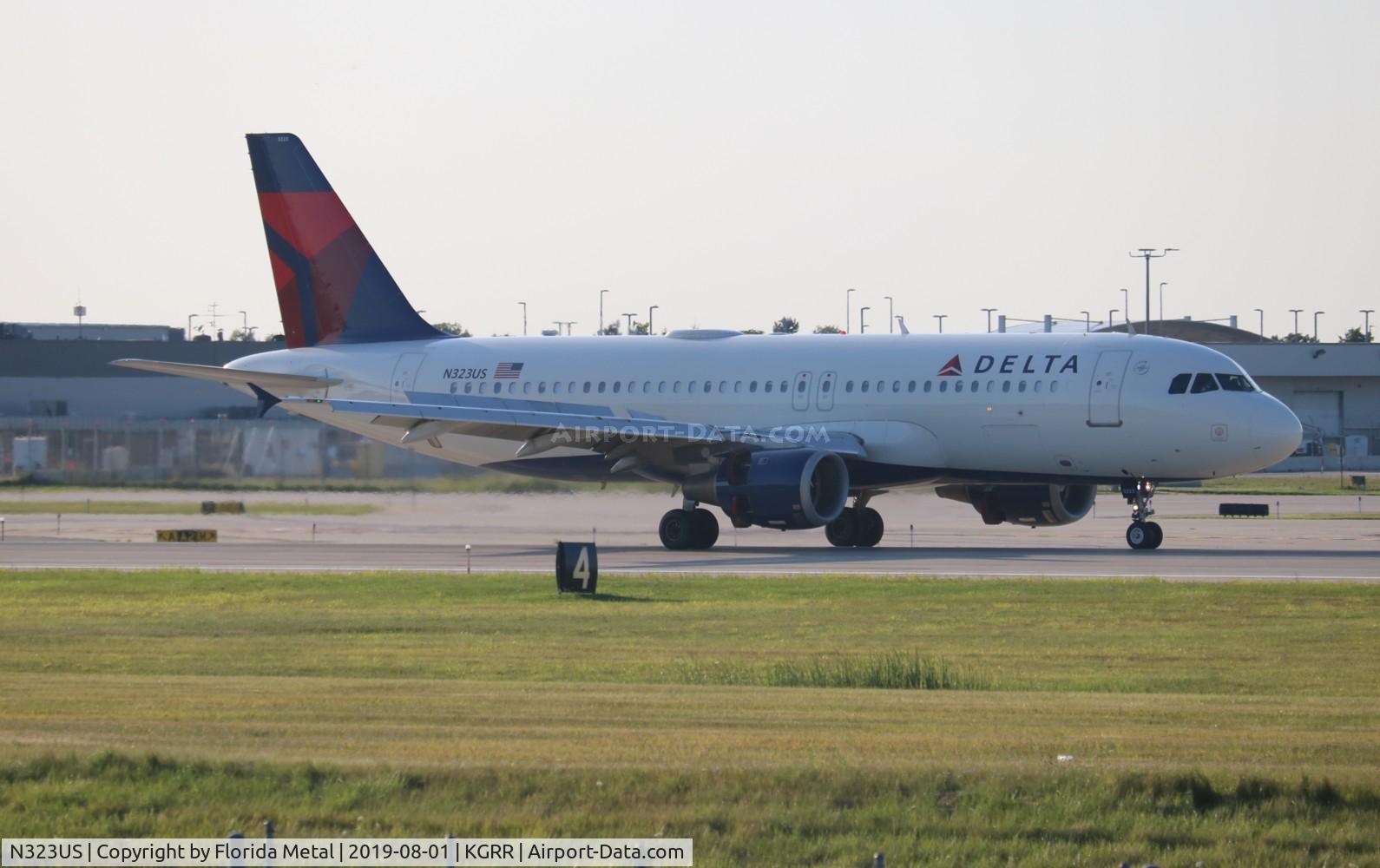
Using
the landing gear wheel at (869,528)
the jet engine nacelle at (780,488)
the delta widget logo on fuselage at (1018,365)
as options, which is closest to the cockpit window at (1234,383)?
the delta widget logo on fuselage at (1018,365)

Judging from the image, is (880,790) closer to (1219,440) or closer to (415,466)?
(1219,440)

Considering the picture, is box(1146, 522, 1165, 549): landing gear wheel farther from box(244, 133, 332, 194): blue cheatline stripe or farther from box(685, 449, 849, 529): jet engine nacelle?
box(244, 133, 332, 194): blue cheatline stripe

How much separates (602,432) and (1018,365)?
906cm

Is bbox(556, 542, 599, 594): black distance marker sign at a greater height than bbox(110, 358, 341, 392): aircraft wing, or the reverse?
bbox(110, 358, 341, 392): aircraft wing

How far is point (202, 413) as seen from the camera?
6225 cm

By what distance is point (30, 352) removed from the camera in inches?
3123

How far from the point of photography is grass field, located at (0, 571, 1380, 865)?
1167cm

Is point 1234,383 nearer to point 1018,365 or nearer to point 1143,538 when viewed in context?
point 1143,538

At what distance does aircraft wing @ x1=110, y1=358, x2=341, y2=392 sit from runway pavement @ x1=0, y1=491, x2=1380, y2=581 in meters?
2.89

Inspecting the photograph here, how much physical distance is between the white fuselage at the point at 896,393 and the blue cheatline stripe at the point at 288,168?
4.10 meters

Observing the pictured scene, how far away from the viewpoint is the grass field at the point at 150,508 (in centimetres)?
4506

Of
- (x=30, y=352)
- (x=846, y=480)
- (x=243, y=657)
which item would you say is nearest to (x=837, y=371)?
(x=846, y=480)

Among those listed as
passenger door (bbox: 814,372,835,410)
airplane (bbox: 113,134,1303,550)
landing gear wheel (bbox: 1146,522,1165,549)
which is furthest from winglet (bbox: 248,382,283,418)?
landing gear wheel (bbox: 1146,522,1165,549)

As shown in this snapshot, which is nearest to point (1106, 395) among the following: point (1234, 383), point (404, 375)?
point (1234, 383)
